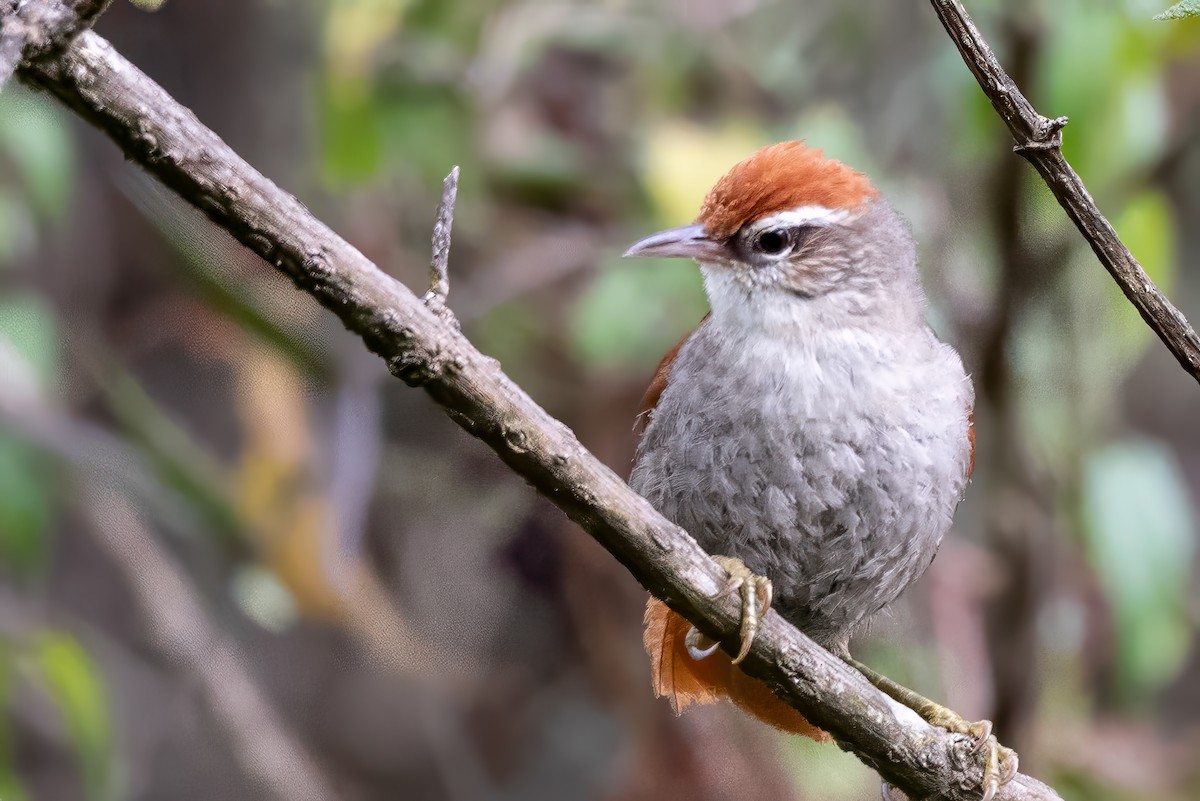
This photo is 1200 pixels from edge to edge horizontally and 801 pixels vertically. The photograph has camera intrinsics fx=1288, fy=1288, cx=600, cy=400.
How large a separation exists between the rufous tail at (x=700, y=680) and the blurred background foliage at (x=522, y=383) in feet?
3.96

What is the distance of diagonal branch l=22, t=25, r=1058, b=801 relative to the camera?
1646 millimetres

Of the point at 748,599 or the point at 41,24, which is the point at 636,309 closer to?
the point at 748,599

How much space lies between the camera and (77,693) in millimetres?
3295

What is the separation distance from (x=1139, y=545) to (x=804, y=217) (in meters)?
→ 1.67

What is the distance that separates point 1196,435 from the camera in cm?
670

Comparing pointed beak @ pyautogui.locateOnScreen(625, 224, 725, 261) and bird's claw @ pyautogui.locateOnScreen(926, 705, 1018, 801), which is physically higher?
pointed beak @ pyautogui.locateOnScreen(625, 224, 725, 261)

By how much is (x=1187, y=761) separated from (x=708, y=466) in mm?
3190

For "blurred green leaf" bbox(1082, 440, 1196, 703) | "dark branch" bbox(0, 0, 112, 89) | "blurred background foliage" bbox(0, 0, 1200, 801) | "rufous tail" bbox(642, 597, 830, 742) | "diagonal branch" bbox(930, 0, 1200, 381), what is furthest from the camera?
"blurred background foliage" bbox(0, 0, 1200, 801)

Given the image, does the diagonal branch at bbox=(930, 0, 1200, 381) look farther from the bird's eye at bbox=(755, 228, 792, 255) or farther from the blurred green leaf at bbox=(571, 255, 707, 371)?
the blurred green leaf at bbox=(571, 255, 707, 371)

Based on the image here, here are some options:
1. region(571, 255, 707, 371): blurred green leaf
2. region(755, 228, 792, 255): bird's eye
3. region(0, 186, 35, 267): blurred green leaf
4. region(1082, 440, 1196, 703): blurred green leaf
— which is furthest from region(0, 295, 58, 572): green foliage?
region(1082, 440, 1196, 703): blurred green leaf

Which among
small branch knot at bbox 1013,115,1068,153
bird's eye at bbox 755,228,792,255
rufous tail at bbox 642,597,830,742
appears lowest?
small branch knot at bbox 1013,115,1068,153

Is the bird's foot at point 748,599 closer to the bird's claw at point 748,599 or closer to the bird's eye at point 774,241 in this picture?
the bird's claw at point 748,599

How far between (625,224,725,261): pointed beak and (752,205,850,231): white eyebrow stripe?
4.0 inches

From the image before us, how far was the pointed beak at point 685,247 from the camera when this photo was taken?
111 inches
